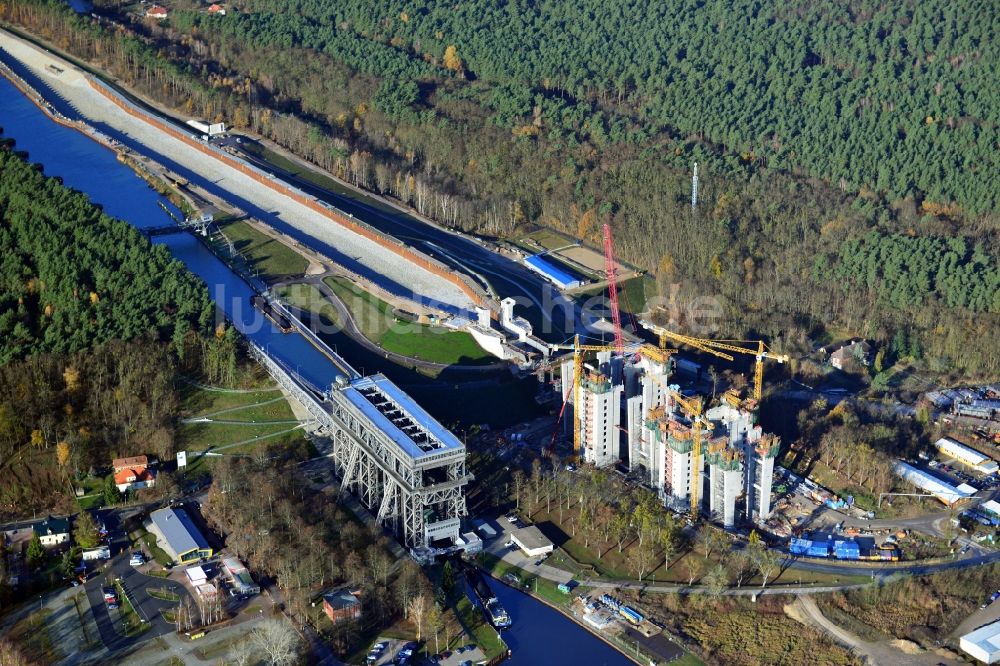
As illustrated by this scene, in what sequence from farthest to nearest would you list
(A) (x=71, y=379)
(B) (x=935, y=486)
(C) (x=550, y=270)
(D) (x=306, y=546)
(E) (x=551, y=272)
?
(C) (x=550, y=270) → (E) (x=551, y=272) → (A) (x=71, y=379) → (B) (x=935, y=486) → (D) (x=306, y=546)

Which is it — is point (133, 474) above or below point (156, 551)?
above

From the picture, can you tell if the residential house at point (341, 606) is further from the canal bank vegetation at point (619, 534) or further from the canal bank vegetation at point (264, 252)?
the canal bank vegetation at point (264, 252)

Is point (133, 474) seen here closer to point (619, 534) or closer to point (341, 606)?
point (341, 606)

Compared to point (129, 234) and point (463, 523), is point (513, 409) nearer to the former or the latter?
point (463, 523)

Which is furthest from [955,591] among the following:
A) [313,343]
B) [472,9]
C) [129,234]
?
[472,9]

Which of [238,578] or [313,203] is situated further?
[313,203]

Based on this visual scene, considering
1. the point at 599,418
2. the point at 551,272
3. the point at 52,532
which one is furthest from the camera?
the point at 551,272

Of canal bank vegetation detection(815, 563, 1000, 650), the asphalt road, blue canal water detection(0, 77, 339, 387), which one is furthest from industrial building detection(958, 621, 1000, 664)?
blue canal water detection(0, 77, 339, 387)

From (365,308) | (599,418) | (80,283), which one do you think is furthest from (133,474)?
(599,418)

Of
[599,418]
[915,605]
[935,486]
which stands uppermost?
[599,418]

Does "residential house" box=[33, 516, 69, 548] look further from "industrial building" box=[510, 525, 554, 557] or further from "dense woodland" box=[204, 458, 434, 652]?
"industrial building" box=[510, 525, 554, 557]
